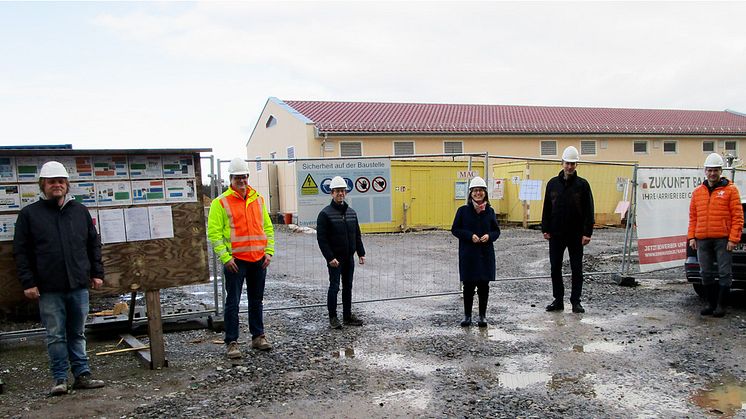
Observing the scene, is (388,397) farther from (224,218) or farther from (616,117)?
(616,117)

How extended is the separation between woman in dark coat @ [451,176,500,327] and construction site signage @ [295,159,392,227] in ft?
5.02

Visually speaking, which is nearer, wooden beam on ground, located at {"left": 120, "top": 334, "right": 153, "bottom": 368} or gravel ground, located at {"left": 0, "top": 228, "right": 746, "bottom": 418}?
gravel ground, located at {"left": 0, "top": 228, "right": 746, "bottom": 418}

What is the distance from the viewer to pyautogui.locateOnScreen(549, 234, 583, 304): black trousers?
778cm

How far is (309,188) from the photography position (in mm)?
8023

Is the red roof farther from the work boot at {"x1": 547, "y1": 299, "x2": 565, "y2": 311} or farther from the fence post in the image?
the work boot at {"x1": 547, "y1": 299, "x2": 565, "y2": 311}

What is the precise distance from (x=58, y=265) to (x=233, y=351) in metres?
1.88

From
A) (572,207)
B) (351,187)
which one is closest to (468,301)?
(572,207)

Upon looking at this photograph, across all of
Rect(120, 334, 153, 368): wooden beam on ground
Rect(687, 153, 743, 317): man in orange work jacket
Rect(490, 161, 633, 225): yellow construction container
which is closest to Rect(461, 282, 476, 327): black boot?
Rect(687, 153, 743, 317): man in orange work jacket

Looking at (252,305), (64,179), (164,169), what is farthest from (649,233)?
(64,179)

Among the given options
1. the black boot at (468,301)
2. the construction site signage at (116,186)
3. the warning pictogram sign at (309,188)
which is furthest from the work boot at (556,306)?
the construction site signage at (116,186)

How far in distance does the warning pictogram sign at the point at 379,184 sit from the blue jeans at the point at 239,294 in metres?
2.61

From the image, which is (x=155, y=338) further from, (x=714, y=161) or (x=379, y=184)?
(x=714, y=161)

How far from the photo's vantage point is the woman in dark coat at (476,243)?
7098 mm

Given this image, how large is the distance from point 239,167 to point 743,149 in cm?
3702
